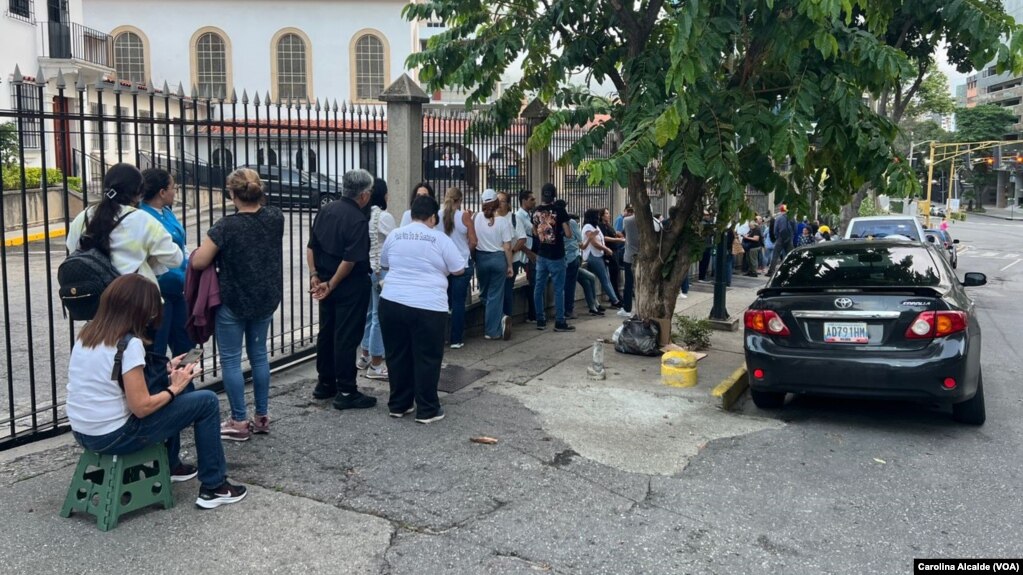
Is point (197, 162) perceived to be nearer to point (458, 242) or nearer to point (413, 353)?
point (413, 353)

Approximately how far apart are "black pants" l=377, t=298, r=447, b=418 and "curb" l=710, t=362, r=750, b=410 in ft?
8.23

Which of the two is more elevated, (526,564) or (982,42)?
(982,42)

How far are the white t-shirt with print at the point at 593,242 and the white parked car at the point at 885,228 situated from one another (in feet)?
25.8

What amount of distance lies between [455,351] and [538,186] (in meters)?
3.58

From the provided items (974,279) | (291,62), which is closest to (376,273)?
(974,279)

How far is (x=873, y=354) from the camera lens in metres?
6.32

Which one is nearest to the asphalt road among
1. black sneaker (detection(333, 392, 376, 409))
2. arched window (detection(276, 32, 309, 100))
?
black sneaker (detection(333, 392, 376, 409))

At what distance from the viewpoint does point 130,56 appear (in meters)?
38.4

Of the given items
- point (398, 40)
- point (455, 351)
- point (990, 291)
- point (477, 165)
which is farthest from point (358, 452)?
point (398, 40)

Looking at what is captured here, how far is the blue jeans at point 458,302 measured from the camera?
29.6ft

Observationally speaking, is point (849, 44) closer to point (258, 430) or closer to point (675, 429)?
point (675, 429)

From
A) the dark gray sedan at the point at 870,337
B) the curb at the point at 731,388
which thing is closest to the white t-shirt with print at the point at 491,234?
the curb at the point at 731,388

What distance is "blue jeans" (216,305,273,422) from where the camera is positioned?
Answer: 18.3ft

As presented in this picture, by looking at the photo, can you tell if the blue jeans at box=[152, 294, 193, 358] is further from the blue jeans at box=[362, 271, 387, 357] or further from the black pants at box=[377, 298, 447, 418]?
the blue jeans at box=[362, 271, 387, 357]
